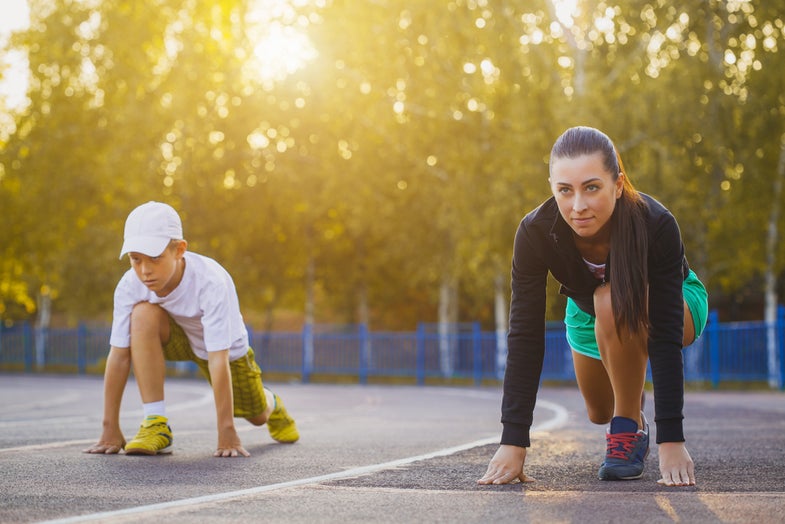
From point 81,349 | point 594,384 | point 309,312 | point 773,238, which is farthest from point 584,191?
point 309,312

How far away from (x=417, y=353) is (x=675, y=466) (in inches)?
853

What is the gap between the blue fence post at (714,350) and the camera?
20016 millimetres

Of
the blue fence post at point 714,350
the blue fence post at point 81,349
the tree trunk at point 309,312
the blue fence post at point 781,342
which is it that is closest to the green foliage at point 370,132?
the tree trunk at point 309,312

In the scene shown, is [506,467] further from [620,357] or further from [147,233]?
[147,233]

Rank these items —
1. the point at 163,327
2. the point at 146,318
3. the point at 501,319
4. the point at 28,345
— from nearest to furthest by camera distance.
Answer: the point at 146,318 → the point at 163,327 → the point at 501,319 → the point at 28,345

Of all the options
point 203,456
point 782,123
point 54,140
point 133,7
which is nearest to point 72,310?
point 54,140

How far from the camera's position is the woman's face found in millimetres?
4043

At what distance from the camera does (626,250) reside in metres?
4.16

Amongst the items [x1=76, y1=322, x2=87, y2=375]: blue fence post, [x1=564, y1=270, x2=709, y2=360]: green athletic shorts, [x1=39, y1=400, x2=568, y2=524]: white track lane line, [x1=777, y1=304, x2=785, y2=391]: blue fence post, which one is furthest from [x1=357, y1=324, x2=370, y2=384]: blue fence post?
[x1=564, y1=270, x2=709, y2=360]: green athletic shorts

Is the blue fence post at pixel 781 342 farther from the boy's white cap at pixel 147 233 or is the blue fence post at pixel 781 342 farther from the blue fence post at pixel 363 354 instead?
the boy's white cap at pixel 147 233

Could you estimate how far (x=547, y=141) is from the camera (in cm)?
2320

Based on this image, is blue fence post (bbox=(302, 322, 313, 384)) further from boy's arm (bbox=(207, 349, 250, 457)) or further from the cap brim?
the cap brim

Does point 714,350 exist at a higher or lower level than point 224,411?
lower

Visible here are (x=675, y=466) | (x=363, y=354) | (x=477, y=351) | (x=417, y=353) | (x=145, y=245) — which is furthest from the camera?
(x=363, y=354)
